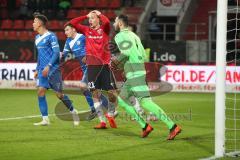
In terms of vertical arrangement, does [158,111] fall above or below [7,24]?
below

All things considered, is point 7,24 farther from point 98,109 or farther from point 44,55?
point 98,109

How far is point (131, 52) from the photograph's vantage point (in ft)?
34.6

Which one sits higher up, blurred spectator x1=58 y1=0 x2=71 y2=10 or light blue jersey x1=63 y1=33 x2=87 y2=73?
blurred spectator x1=58 y1=0 x2=71 y2=10

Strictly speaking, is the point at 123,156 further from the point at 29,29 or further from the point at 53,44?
the point at 29,29

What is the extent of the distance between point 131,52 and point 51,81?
2275mm

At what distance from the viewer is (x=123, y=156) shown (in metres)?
8.65

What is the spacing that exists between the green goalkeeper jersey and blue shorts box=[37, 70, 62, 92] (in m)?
2.04

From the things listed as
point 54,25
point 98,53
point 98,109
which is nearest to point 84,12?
point 54,25

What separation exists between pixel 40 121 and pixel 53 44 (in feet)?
5.40

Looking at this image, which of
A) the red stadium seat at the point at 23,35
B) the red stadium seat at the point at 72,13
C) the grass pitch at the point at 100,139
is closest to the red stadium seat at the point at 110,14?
the red stadium seat at the point at 72,13

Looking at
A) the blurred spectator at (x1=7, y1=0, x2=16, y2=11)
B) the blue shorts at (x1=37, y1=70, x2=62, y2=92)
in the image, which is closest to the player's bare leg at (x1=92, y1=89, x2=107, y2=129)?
the blue shorts at (x1=37, y1=70, x2=62, y2=92)

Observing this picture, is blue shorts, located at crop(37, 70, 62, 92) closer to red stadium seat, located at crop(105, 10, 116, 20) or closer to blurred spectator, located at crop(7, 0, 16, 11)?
red stadium seat, located at crop(105, 10, 116, 20)

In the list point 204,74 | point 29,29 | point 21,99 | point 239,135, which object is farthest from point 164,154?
point 29,29

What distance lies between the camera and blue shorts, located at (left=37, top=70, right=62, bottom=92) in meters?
12.1
